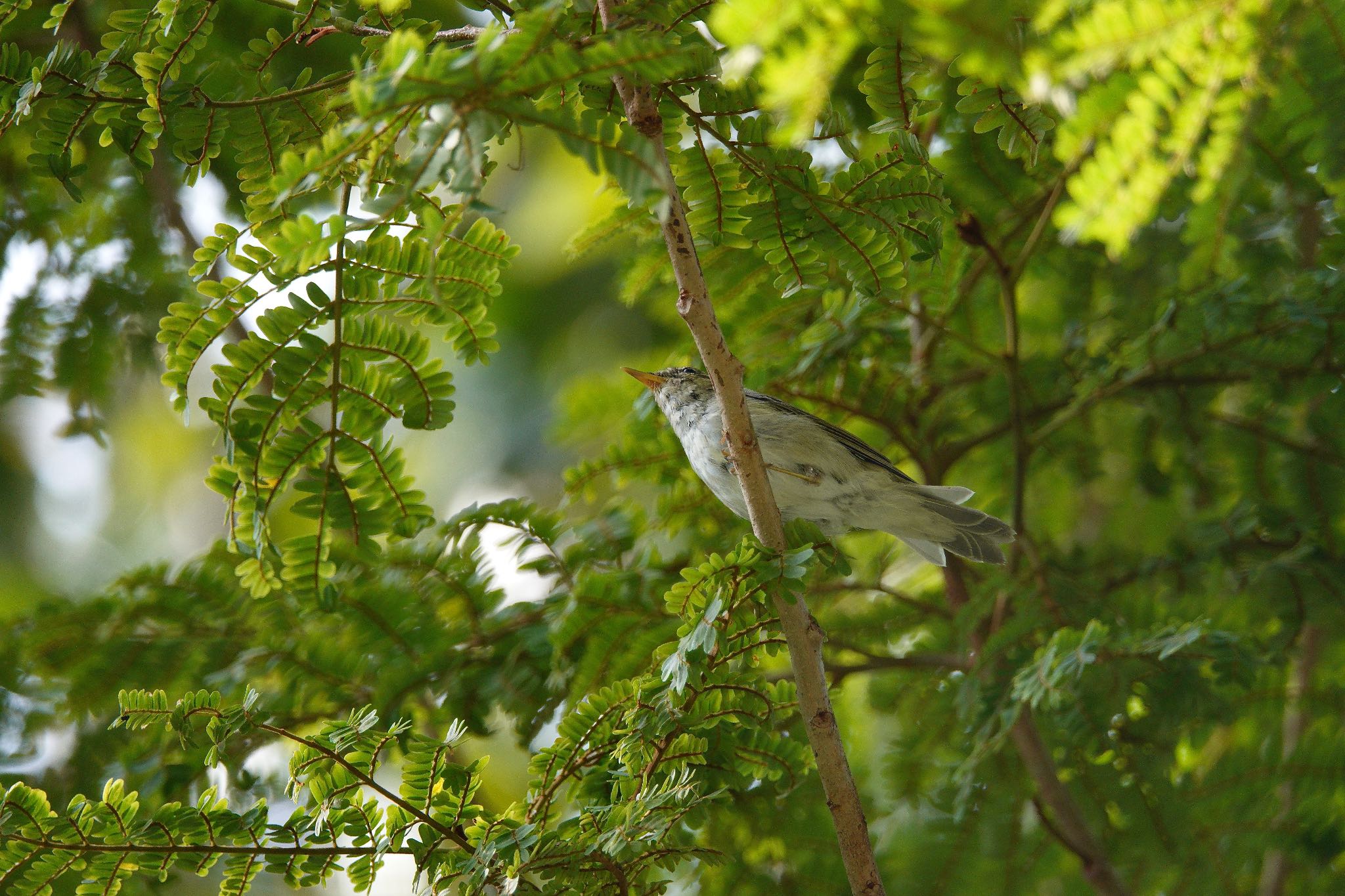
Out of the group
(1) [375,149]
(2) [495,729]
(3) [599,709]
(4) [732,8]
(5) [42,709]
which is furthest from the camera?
(5) [42,709]

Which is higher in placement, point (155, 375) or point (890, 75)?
point (155, 375)

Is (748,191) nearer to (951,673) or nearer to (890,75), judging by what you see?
(890,75)

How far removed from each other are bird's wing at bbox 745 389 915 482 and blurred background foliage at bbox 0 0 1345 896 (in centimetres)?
5

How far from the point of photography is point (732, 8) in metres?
1.03

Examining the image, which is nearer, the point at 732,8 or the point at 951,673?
the point at 732,8

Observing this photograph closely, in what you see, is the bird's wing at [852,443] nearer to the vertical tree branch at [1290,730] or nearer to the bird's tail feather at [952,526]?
the bird's tail feather at [952,526]

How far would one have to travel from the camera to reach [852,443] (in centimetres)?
331

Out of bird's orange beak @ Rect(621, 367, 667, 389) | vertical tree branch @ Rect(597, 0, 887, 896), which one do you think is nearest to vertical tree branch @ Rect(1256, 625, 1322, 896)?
vertical tree branch @ Rect(597, 0, 887, 896)

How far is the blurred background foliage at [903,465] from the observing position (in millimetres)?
1972

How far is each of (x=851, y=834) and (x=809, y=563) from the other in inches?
20.0

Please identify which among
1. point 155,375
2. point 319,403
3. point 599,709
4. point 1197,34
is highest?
point 155,375

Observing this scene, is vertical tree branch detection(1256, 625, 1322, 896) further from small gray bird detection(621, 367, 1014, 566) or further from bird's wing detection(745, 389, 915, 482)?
bird's wing detection(745, 389, 915, 482)

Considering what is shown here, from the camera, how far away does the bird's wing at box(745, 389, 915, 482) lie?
10.7 ft

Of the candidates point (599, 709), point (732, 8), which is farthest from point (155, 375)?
point (732, 8)
